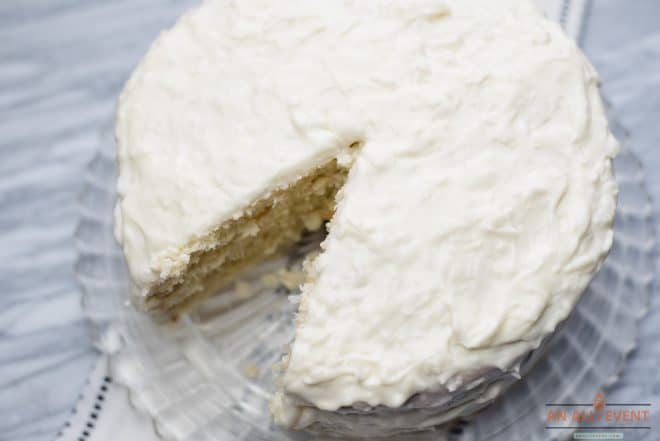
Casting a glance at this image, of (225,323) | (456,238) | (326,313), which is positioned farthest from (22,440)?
(456,238)

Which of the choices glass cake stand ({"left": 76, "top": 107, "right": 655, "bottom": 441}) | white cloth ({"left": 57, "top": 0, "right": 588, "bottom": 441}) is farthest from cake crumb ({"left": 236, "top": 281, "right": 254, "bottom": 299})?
white cloth ({"left": 57, "top": 0, "right": 588, "bottom": 441})

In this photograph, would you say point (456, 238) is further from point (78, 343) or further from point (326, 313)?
point (78, 343)

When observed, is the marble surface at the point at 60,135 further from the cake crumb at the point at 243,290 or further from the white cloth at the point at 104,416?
the cake crumb at the point at 243,290

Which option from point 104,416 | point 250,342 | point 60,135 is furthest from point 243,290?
point 60,135

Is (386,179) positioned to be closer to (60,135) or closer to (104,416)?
(104,416)

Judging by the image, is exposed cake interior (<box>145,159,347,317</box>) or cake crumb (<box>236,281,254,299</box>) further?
cake crumb (<box>236,281,254,299</box>)

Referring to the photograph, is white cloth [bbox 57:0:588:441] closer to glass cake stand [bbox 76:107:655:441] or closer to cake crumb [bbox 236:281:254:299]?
glass cake stand [bbox 76:107:655:441]

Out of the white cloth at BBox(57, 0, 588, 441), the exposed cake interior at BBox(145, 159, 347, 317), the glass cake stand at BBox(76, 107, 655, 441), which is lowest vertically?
the white cloth at BBox(57, 0, 588, 441)

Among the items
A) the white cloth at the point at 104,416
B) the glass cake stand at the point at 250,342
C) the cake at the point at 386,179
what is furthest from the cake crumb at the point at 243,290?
the white cloth at the point at 104,416

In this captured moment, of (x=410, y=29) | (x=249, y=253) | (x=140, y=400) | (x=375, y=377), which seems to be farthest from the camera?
(x=249, y=253)
